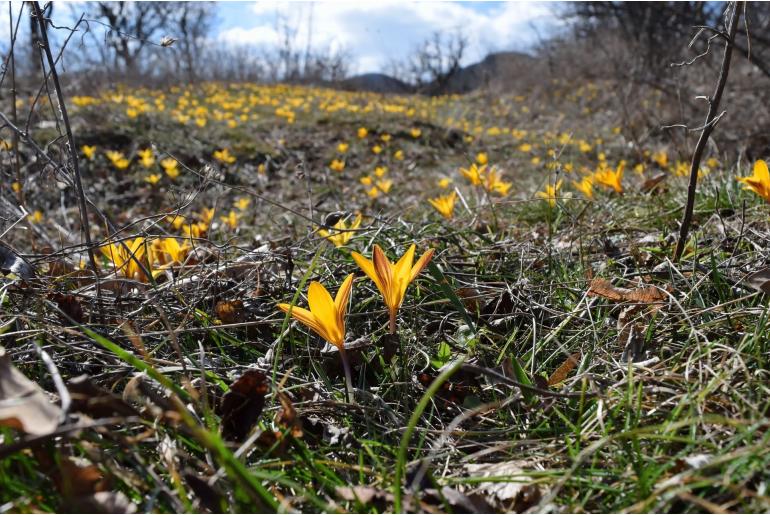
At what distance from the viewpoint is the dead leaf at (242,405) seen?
110 centimetres

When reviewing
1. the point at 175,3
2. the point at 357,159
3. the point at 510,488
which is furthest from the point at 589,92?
the point at 175,3

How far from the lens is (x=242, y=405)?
3.63 feet

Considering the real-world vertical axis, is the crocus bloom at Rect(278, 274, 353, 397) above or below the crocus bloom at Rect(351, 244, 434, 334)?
below

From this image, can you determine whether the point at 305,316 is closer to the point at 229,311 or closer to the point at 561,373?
the point at 229,311

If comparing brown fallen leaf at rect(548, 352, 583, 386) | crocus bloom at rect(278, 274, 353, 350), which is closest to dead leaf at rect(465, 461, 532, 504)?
brown fallen leaf at rect(548, 352, 583, 386)

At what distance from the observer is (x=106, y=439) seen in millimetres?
1065

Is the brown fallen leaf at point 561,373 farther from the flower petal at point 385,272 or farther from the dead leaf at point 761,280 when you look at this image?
the dead leaf at point 761,280

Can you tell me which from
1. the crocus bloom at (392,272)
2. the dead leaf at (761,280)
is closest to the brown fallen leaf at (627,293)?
the dead leaf at (761,280)

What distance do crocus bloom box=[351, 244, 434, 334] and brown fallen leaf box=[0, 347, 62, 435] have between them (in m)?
0.63

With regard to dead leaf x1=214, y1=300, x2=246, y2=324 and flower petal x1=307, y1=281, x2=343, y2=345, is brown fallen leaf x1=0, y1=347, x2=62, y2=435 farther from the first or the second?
dead leaf x1=214, y1=300, x2=246, y2=324

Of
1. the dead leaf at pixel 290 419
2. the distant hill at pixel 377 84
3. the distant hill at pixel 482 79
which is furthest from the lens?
the distant hill at pixel 377 84

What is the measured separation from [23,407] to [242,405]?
1.30ft

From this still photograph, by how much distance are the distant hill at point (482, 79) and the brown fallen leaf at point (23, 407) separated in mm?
17008

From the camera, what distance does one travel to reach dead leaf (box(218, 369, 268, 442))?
1103 millimetres
